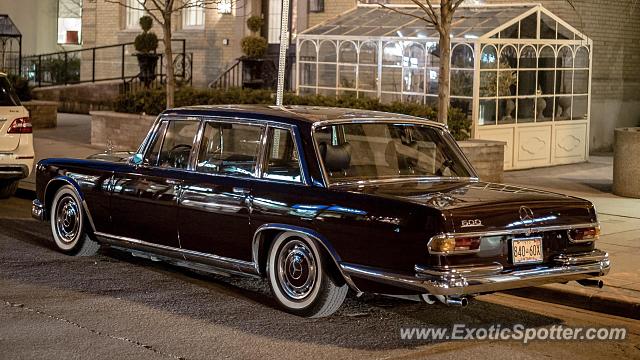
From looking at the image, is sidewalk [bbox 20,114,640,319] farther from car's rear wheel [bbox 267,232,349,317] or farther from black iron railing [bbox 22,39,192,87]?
black iron railing [bbox 22,39,192,87]

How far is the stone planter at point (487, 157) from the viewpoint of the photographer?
16.3m

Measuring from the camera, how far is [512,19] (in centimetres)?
1836

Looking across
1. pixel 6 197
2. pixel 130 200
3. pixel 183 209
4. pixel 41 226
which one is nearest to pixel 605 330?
pixel 183 209

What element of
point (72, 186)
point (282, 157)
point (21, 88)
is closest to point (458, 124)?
point (72, 186)

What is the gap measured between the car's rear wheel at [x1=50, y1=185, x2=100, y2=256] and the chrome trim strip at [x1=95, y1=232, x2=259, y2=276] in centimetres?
35

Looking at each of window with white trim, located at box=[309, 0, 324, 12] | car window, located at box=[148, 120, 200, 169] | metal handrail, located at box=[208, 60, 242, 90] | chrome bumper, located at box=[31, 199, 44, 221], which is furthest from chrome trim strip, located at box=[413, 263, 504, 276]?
metal handrail, located at box=[208, 60, 242, 90]

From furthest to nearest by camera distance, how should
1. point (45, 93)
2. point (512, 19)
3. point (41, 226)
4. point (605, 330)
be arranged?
1. point (45, 93)
2. point (512, 19)
3. point (41, 226)
4. point (605, 330)

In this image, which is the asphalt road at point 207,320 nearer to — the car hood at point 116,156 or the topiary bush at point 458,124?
the car hood at point 116,156

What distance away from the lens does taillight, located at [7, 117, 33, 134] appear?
14000 mm

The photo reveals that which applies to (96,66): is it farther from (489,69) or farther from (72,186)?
(72,186)

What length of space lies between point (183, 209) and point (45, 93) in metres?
22.5

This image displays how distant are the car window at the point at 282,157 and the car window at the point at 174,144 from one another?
936 mm

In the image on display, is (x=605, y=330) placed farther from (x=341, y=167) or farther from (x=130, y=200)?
(x=130, y=200)

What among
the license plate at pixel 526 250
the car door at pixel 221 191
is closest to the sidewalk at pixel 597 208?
the license plate at pixel 526 250
